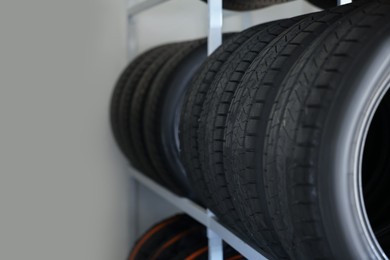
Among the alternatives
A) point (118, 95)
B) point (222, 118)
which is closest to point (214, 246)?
point (222, 118)

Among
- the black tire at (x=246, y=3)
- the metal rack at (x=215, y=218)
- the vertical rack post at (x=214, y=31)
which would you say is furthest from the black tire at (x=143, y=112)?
the vertical rack post at (x=214, y=31)

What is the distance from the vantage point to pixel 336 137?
807mm

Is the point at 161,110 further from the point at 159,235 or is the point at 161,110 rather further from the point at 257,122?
the point at 257,122

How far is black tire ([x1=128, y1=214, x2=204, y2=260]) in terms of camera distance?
6.64 feet

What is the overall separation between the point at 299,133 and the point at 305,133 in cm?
1

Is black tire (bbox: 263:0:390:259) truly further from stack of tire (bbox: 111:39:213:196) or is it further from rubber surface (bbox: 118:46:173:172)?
rubber surface (bbox: 118:46:173:172)

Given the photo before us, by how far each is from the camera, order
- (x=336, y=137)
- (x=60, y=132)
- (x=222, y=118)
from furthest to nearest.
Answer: (x=60, y=132) < (x=222, y=118) < (x=336, y=137)

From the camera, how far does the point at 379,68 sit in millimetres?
821

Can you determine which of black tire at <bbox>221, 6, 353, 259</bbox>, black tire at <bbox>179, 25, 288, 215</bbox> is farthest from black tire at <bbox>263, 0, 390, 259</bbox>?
black tire at <bbox>179, 25, 288, 215</bbox>

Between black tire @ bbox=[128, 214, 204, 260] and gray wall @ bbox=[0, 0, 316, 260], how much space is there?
0.55 meters

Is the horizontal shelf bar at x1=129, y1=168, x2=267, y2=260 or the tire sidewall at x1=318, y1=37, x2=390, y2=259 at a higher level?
the tire sidewall at x1=318, y1=37, x2=390, y2=259

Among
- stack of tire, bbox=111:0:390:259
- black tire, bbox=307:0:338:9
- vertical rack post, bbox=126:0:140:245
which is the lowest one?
vertical rack post, bbox=126:0:140:245

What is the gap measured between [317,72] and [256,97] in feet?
0.71

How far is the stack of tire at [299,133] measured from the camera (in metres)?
0.81
